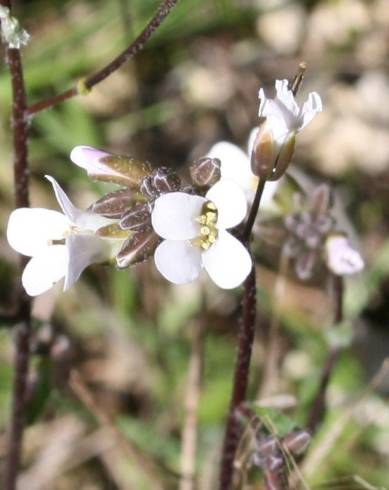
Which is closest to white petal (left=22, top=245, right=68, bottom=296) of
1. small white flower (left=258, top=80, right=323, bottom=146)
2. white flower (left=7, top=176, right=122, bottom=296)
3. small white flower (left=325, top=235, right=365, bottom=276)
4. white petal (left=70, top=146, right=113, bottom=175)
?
white flower (left=7, top=176, right=122, bottom=296)

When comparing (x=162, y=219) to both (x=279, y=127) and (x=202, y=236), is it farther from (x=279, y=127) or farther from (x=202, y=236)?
(x=279, y=127)

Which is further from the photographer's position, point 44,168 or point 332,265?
point 44,168

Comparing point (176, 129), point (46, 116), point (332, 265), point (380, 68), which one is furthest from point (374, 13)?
point (332, 265)

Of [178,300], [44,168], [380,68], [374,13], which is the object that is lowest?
[178,300]

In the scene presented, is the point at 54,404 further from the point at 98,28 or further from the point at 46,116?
the point at 98,28

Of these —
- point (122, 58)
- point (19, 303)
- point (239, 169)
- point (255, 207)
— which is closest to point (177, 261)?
point (255, 207)
